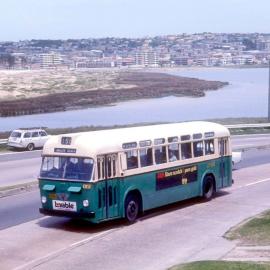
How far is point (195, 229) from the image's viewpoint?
1825 cm

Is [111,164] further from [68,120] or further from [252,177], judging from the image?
[68,120]

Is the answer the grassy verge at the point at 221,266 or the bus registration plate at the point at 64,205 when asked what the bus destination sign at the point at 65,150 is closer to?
the bus registration plate at the point at 64,205

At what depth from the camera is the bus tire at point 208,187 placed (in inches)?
878

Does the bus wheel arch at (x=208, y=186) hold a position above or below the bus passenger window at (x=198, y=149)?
below

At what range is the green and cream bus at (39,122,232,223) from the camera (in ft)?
58.4

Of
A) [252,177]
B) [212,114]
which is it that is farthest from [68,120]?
[252,177]

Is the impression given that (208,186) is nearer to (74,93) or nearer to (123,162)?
(123,162)

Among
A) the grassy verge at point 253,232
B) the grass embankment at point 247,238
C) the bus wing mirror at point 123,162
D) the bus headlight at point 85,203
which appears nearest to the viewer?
the grass embankment at point 247,238

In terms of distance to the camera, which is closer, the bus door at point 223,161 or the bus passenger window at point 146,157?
the bus passenger window at point 146,157

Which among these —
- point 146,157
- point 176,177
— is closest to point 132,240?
point 146,157

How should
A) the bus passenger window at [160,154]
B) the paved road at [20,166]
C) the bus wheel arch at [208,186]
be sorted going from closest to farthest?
the bus passenger window at [160,154] → the bus wheel arch at [208,186] → the paved road at [20,166]

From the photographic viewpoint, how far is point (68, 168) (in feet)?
59.3

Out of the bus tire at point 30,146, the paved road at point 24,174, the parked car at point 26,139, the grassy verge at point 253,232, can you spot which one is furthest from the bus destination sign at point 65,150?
the bus tire at point 30,146

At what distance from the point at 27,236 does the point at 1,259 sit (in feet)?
7.05
